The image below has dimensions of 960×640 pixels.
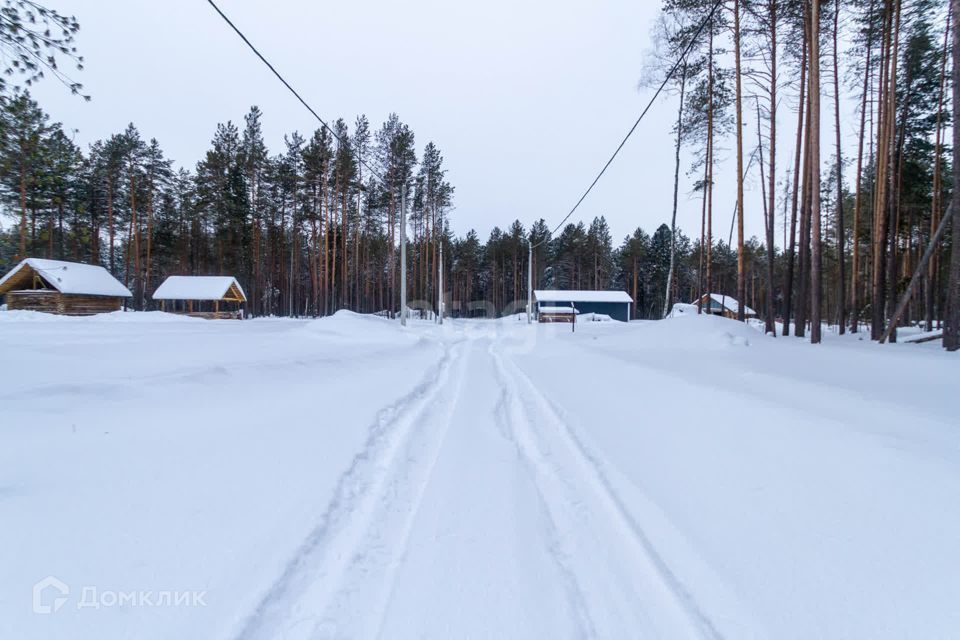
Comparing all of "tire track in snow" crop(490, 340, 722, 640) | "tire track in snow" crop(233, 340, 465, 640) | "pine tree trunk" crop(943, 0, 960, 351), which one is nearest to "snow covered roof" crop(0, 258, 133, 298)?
"tire track in snow" crop(233, 340, 465, 640)

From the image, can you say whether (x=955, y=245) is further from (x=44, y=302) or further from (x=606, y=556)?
(x=44, y=302)

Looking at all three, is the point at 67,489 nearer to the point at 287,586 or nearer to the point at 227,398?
the point at 287,586

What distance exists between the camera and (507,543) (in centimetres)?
245

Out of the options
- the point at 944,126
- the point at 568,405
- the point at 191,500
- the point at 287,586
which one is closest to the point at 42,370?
the point at 191,500

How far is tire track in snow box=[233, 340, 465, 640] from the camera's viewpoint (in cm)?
180

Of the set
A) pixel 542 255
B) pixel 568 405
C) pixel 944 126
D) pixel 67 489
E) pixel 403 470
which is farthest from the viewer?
pixel 542 255

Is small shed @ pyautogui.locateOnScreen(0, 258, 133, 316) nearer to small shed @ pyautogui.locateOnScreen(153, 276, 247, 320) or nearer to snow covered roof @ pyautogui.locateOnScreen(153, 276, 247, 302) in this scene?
small shed @ pyautogui.locateOnScreen(153, 276, 247, 320)

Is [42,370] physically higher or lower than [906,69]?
lower

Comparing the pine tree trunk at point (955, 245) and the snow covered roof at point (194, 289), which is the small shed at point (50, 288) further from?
the pine tree trunk at point (955, 245)

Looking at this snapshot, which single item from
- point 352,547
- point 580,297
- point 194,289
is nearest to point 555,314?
point 580,297

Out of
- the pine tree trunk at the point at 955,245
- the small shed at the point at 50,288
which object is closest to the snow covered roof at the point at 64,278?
the small shed at the point at 50,288

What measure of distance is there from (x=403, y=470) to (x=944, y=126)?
25.0 meters

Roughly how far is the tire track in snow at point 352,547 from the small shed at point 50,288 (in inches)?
1302

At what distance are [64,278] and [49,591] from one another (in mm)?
34643
